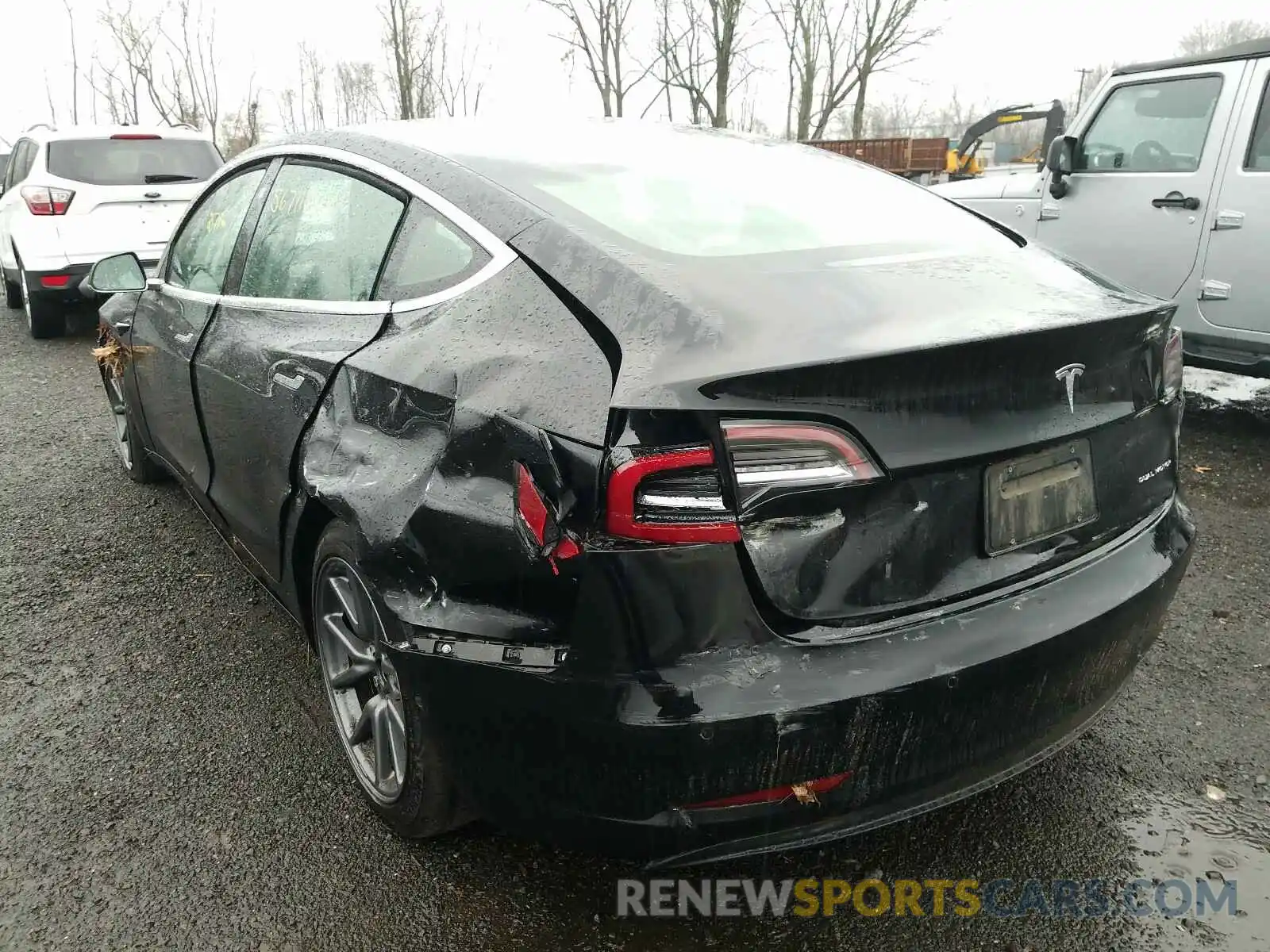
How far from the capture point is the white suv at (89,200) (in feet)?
25.4

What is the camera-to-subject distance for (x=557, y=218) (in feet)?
6.42

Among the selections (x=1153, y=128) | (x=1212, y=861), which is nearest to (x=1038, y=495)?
(x=1212, y=861)

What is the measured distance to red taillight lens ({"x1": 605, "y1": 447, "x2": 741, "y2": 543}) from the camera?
4.87 feet

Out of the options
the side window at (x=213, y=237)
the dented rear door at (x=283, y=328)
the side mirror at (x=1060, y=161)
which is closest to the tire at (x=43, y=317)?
the side window at (x=213, y=237)

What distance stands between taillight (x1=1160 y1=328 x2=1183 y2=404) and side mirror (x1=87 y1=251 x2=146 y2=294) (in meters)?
3.51

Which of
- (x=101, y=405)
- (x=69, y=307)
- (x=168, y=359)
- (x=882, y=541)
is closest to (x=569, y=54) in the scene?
(x=69, y=307)

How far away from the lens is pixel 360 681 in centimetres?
223

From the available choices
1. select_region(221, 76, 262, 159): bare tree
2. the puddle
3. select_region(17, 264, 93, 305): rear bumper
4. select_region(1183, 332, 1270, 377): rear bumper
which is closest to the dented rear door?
the puddle

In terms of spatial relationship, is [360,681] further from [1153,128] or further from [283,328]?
[1153,128]

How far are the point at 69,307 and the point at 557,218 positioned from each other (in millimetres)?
8452

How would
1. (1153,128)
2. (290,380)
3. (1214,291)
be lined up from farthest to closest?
(1153,128) → (1214,291) → (290,380)

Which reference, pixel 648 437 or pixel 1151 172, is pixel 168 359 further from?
pixel 1151 172

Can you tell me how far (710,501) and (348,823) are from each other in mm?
1375

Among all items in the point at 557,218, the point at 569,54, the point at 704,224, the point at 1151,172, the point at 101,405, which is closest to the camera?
the point at 557,218
